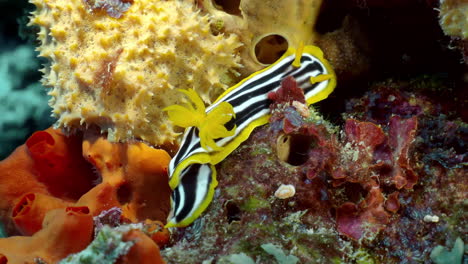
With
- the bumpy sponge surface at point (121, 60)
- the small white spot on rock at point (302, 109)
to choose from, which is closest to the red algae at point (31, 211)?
the bumpy sponge surface at point (121, 60)

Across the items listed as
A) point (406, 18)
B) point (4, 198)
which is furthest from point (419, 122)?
point (4, 198)

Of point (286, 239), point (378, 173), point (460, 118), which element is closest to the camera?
point (286, 239)

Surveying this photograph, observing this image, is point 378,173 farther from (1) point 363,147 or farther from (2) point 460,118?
(2) point 460,118

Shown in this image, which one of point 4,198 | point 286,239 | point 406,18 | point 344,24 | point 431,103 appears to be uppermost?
point 406,18

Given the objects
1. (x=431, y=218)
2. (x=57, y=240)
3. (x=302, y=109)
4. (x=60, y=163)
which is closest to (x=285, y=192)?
(x=302, y=109)

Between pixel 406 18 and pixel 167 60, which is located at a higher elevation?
pixel 406 18

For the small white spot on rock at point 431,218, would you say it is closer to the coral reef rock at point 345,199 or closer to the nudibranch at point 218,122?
the coral reef rock at point 345,199

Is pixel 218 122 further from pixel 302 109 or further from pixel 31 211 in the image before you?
pixel 31 211
